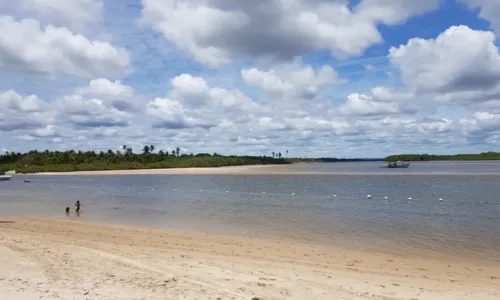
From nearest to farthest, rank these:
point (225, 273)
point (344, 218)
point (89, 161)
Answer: point (225, 273) < point (344, 218) < point (89, 161)

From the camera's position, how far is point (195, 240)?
19875 millimetres

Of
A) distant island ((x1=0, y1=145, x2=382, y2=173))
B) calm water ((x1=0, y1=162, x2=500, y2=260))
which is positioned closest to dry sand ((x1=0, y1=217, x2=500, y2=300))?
calm water ((x1=0, y1=162, x2=500, y2=260))

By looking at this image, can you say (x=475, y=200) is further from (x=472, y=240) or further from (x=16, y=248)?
(x=16, y=248)

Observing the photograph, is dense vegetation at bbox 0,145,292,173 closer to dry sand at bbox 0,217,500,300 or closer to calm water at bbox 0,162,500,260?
calm water at bbox 0,162,500,260

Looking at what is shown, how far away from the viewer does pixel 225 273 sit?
465 inches

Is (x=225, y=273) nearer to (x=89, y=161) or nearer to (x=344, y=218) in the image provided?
(x=344, y=218)

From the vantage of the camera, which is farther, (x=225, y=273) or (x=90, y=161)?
(x=90, y=161)

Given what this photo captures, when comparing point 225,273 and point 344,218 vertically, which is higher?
point 225,273

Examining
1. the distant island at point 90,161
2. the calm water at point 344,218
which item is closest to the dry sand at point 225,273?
the calm water at point 344,218

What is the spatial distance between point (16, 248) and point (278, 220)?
1668 centimetres

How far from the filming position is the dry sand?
9727 mm

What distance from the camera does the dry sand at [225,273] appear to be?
9.73 meters

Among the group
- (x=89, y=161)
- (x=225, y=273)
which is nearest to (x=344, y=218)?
(x=225, y=273)

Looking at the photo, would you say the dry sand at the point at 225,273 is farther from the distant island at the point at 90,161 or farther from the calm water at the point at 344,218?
the distant island at the point at 90,161
